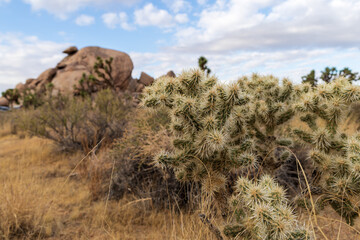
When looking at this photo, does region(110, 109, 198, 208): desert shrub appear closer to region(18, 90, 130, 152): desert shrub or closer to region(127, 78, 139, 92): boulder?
region(18, 90, 130, 152): desert shrub

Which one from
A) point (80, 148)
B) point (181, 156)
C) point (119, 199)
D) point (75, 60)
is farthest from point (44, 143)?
point (75, 60)

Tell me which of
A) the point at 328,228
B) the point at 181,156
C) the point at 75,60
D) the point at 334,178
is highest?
the point at 75,60

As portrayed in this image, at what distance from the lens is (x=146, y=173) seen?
4.79 meters

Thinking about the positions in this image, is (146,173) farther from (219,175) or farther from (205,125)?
(205,125)

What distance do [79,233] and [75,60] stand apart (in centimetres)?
Result: 2148

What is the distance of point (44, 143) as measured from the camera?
899 cm

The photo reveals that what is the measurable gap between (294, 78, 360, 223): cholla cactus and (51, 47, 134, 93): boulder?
62.9ft

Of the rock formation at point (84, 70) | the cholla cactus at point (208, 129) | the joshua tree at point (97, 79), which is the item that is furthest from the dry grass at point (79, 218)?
the rock formation at point (84, 70)

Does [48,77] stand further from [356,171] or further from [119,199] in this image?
[356,171]

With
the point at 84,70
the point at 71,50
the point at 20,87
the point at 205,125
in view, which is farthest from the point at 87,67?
the point at 205,125

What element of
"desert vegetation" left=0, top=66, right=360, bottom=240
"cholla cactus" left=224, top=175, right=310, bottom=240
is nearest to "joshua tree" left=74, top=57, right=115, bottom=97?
"desert vegetation" left=0, top=66, right=360, bottom=240

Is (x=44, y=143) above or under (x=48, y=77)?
under

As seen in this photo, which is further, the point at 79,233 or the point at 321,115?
the point at 79,233

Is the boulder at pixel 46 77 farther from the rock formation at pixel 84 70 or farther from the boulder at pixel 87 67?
the boulder at pixel 87 67
